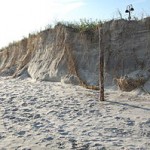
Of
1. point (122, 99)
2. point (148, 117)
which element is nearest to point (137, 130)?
point (148, 117)

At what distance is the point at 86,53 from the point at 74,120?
18.8 feet

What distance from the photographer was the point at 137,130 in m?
7.24

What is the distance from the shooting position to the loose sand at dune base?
6730 millimetres

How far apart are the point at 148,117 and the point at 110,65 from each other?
4.64m

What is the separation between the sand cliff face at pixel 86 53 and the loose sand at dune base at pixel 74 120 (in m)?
1.27

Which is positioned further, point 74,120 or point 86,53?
point 86,53

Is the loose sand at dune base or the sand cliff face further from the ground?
the sand cliff face

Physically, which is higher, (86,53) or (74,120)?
(86,53)

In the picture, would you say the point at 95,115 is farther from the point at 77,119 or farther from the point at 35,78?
the point at 35,78

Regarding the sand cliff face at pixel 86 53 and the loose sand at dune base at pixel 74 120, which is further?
the sand cliff face at pixel 86 53

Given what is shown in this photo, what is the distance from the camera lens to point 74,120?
26.6 feet

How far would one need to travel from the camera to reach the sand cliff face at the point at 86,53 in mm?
12078

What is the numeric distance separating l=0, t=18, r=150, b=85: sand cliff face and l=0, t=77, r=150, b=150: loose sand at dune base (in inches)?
49.8

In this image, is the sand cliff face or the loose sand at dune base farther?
the sand cliff face
